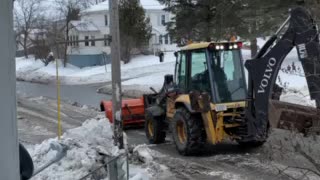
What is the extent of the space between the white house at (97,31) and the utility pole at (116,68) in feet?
200

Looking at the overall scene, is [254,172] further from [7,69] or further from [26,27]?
[26,27]

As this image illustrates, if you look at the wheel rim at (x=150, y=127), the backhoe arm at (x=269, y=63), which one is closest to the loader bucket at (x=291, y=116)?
the backhoe arm at (x=269, y=63)

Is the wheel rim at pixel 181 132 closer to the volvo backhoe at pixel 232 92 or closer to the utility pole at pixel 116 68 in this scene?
the volvo backhoe at pixel 232 92

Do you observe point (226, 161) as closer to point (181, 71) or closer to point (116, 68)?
point (181, 71)

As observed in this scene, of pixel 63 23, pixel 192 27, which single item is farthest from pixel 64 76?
pixel 192 27

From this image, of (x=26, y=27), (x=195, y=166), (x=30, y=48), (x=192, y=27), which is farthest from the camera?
(x=30, y=48)

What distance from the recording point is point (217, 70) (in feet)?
39.9

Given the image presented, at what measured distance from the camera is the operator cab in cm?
1205

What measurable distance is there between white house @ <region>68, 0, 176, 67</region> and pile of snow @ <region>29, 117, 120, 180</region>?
60.7 m

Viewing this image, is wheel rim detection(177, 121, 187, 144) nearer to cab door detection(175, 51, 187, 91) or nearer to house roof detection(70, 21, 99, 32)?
cab door detection(175, 51, 187, 91)

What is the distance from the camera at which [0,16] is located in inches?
78.4

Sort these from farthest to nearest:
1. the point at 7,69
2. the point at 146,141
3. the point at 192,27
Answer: the point at 192,27
the point at 146,141
the point at 7,69

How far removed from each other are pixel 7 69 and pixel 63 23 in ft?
263

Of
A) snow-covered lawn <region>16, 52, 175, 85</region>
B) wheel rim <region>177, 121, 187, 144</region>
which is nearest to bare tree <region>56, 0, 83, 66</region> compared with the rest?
snow-covered lawn <region>16, 52, 175, 85</region>
